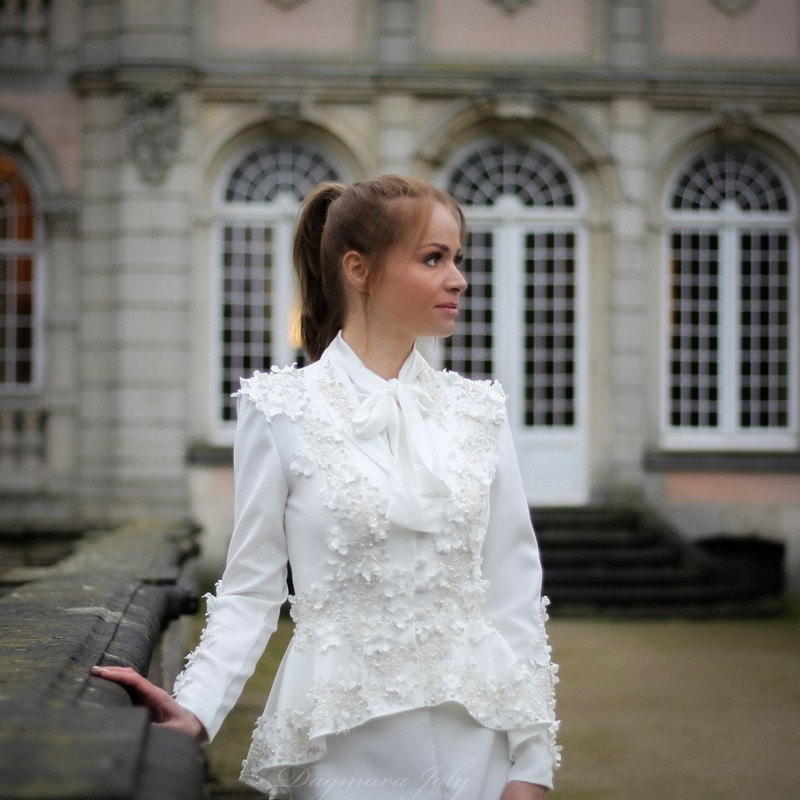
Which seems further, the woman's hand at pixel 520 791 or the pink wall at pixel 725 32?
the pink wall at pixel 725 32

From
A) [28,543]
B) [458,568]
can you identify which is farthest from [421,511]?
[28,543]

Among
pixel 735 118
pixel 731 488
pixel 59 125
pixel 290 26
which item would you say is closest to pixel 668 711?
pixel 731 488

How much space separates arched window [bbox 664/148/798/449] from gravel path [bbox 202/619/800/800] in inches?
124

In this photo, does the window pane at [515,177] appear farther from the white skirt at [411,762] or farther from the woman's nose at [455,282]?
the white skirt at [411,762]

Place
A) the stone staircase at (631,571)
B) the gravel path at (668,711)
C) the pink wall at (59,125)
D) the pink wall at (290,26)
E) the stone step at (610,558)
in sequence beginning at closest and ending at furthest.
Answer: the gravel path at (668,711), the stone staircase at (631,571), the stone step at (610,558), the pink wall at (290,26), the pink wall at (59,125)

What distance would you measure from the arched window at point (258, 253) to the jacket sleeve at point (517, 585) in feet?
35.6

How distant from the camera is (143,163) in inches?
505

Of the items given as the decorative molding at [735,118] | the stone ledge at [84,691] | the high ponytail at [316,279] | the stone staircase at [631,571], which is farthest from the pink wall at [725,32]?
the high ponytail at [316,279]

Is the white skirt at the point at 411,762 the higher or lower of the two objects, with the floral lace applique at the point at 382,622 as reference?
lower

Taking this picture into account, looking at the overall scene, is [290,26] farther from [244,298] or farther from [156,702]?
[156,702]

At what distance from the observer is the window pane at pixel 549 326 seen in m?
13.5

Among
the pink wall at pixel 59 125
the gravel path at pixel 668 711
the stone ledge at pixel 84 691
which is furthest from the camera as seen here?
the pink wall at pixel 59 125

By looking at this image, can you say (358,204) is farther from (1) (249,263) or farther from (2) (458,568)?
(1) (249,263)

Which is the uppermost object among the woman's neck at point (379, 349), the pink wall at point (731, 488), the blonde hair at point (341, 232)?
the blonde hair at point (341, 232)
